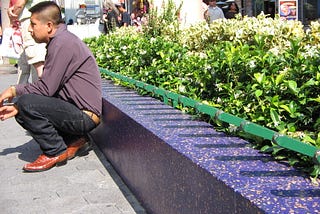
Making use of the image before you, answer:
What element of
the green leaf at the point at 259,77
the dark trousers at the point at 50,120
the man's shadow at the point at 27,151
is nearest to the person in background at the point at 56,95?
the dark trousers at the point at 50,120

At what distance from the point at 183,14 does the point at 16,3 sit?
259cm

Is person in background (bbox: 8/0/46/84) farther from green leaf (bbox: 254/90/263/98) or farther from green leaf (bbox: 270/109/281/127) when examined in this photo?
green leaf (bbox: 270/109/281/127)

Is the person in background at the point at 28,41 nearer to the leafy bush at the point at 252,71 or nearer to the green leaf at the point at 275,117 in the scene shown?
the leafy bush at the point at 252,71

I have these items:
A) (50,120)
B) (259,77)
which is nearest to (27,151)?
(50,120)

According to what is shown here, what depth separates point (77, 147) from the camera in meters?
4.86

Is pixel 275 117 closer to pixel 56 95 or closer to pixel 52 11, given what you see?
pixel 56 95

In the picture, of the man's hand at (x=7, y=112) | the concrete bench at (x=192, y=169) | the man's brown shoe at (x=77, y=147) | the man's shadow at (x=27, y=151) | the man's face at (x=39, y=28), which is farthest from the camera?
the man's shadow at (x=27, y=151)

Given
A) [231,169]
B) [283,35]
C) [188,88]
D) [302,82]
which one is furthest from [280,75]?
[283,35]

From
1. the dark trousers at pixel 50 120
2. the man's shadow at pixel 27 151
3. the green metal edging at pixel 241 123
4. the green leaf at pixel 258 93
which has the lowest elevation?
the man's shadow at pixel 27 151

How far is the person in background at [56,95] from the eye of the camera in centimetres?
429

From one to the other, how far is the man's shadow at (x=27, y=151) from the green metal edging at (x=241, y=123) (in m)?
1.39

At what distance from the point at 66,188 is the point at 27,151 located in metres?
1.39

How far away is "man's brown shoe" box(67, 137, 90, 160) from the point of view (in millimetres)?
4781

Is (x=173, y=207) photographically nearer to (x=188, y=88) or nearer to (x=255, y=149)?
(x=255, y=149)
